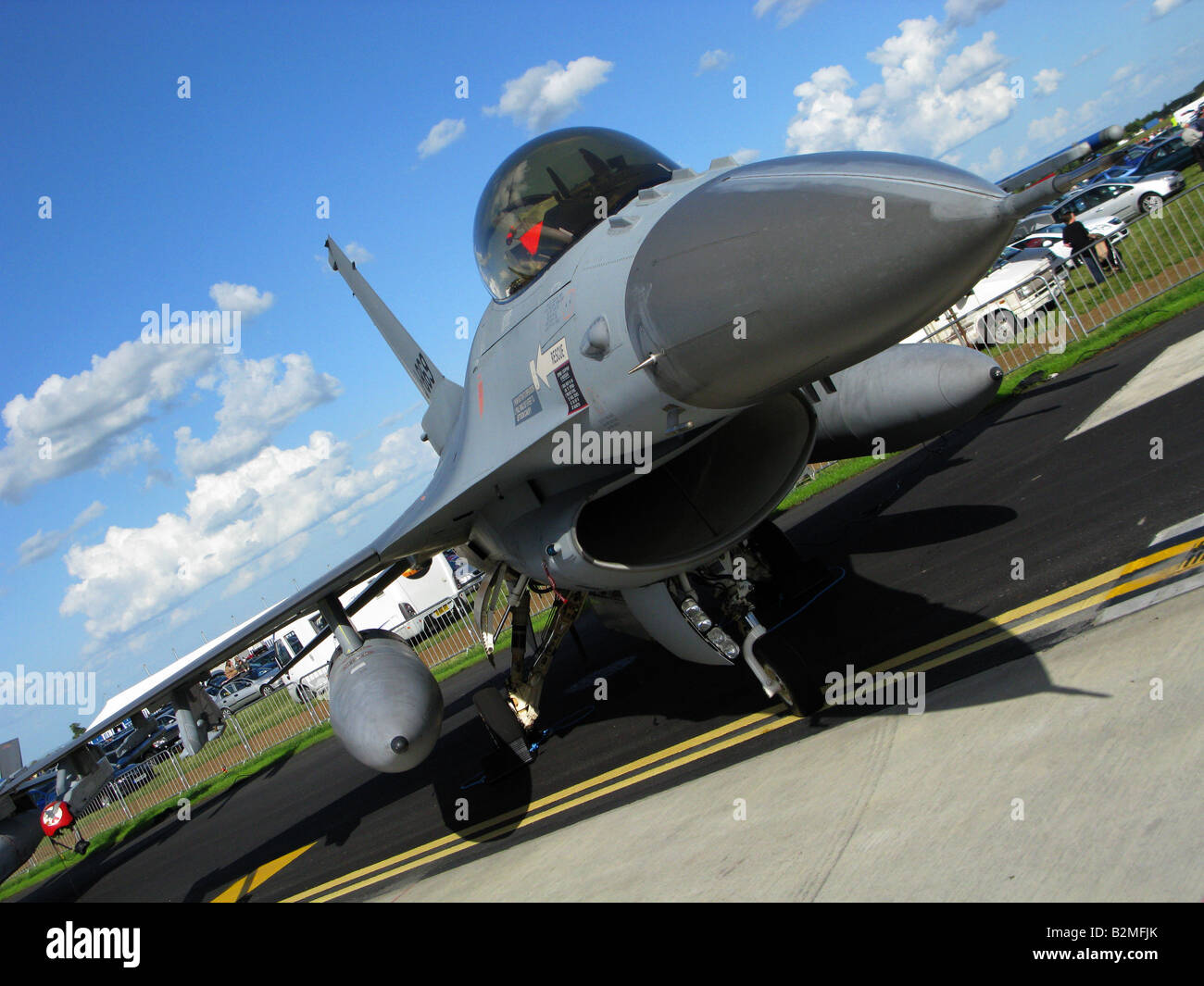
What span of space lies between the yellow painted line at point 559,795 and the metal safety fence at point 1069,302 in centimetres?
954

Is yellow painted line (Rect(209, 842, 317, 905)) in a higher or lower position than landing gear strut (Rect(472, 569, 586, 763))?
lower

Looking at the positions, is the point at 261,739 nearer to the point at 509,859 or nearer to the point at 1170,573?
the point at 509,859

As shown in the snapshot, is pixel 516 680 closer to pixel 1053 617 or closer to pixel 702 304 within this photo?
pixel 1053 617

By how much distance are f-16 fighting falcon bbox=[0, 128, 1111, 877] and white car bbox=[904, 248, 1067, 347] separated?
8137 millimetres

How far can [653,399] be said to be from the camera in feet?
18.0

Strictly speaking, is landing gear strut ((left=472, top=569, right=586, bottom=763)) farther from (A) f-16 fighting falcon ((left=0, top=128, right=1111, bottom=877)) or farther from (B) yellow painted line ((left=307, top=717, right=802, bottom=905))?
(B) yellow painted line ((left=307, top=717, right=802, bottom=905))

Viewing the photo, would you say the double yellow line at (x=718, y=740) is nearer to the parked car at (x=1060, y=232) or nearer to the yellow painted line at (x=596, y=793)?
the yellow painted line at (x=596, y=793)

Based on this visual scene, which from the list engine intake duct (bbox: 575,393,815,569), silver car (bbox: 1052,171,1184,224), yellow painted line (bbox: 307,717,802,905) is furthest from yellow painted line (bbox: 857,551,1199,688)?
silver car (bbox: 1052,171,1184,224)

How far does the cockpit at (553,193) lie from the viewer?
6.62 meters

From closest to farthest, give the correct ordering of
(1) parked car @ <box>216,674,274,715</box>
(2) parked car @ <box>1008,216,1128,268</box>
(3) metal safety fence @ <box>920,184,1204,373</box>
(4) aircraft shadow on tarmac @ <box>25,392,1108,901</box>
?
(4) aircraft shadow on tarmac @ <box>25,392,1108,901</box> < (3) metal safety fence @ <box>920,184,1204,373</box> < (2) parked car @ <box>1008,216,1128,268</box> < (1) parked car @ <box>216,674,274,715</box>

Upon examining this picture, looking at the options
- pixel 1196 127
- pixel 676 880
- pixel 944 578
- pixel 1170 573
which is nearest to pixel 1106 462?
pixel 944 578

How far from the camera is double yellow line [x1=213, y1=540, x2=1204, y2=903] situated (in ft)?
20.5

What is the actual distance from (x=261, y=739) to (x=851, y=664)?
60.5 feet
